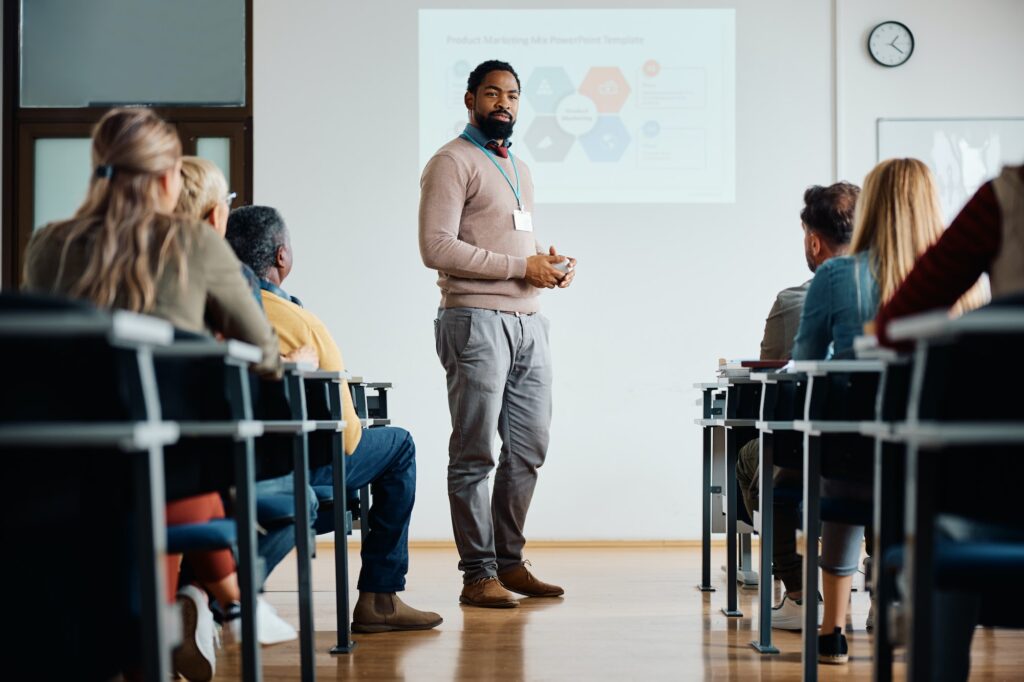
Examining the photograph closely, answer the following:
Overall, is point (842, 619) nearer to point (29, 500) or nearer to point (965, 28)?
point (29, 500)

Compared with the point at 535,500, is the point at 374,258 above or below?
above

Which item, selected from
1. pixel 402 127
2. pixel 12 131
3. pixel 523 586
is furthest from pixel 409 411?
pixel 12 131

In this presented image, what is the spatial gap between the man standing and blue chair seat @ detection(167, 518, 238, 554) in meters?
1.84

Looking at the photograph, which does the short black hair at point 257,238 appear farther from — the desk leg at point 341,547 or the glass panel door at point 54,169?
the glass panel door at point 54,169

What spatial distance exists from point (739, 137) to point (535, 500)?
2.02 metres

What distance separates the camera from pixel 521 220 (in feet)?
12.6

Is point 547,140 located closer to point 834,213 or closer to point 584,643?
point 834,213

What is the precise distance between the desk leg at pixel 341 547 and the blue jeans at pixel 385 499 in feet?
0.62

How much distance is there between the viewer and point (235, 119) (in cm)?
557

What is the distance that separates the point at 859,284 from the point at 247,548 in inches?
60.6

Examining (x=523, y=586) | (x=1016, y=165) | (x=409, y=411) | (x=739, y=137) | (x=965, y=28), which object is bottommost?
(x=523, y=586)

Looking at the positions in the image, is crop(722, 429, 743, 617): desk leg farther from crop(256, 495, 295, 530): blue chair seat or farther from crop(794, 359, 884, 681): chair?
crop(256, 495, 295, 530): blue chair seat

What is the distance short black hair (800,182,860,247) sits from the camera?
10.2ft

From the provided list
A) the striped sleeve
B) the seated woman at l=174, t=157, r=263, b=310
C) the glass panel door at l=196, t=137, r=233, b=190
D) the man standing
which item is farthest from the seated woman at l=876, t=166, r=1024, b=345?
the glass panel door at l=196, t=137, r=233, b=190
